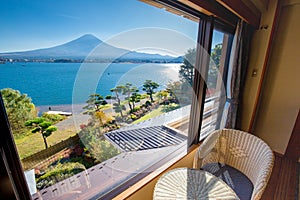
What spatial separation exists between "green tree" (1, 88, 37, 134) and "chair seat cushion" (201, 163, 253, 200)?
1340 millimetres

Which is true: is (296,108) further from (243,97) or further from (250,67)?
(250,67)

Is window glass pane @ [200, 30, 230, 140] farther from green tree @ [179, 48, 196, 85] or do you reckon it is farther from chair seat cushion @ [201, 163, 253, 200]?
chair seat cushion @ [201, 163, 253, 200]

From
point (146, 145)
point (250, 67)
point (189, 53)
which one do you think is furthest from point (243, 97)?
point (146, 145)

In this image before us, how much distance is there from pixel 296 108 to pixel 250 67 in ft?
2.63

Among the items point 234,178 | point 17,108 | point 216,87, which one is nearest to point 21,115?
point 17,108

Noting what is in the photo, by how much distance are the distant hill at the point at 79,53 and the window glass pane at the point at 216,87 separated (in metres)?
1.14

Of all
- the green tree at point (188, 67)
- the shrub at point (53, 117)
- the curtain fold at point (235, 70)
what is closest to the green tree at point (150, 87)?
the green tree at point (188, 67)

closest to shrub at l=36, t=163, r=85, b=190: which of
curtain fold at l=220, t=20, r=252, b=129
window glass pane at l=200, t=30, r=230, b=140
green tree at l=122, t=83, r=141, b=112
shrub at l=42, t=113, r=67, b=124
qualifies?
shrub at l=42, t=113, r=67, b=124

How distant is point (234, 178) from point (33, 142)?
1490 mm

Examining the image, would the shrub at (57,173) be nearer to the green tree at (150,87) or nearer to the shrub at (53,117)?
the shrub at (53,117)

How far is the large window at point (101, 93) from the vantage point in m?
0.63

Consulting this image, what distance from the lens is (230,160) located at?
1.45 meters

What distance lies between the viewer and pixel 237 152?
1.40 m

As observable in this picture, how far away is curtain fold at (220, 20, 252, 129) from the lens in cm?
172
